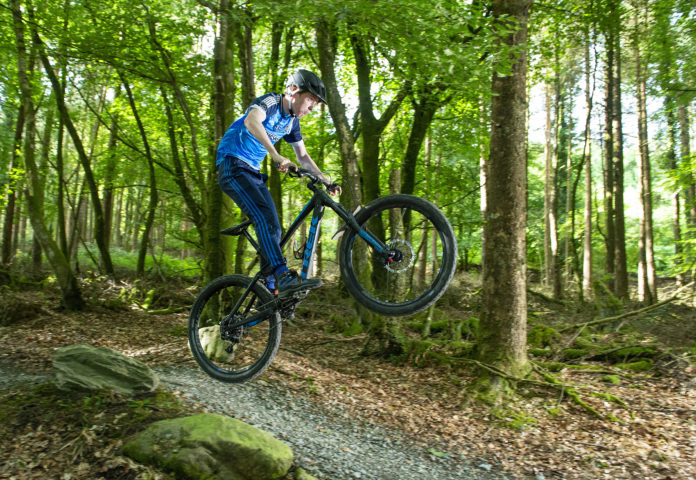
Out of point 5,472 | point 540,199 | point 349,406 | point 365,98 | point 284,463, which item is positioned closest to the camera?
point 5,472

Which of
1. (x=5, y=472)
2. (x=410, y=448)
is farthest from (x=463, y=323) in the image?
(x=5, y=472)

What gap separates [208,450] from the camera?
13.4 feet

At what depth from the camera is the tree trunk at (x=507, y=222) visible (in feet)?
21.9

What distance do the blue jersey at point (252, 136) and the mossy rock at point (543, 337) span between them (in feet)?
24.6

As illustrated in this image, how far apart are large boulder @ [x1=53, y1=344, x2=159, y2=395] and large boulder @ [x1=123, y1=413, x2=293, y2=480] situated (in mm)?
770

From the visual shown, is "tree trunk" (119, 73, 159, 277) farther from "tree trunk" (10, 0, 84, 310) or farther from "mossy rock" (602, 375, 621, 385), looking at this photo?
"mossy rock" (602, 375, 621, 385)

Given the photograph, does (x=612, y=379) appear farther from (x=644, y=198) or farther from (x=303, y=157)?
(x=644, y=198)

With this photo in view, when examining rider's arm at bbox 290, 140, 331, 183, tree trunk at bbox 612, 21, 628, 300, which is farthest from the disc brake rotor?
tree trunk at bbox 612, 21, 628, 300

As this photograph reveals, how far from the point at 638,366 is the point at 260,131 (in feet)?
26.8

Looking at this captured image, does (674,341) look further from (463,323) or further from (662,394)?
(463,323)

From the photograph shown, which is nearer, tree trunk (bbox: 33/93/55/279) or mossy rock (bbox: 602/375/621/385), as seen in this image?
mossy rock (bbox: 602/375/621/385)

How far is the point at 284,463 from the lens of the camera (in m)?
4.34

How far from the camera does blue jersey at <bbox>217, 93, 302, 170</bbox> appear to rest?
3744 mm

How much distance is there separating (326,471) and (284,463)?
23.5 inches
